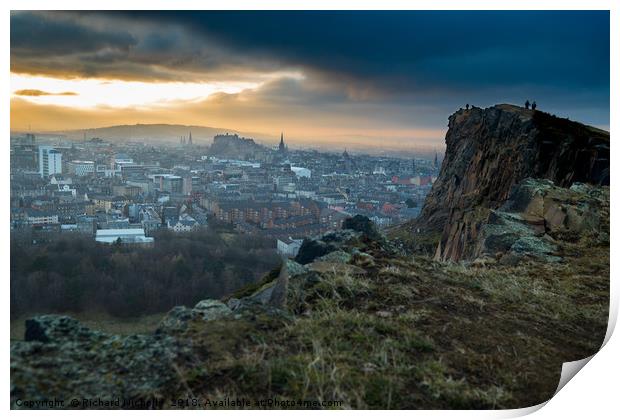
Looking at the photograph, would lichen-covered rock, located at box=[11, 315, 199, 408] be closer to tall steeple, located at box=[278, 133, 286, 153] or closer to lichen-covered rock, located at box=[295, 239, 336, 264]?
lichen-covered rock, located at box=[295, 239, 336, 264]

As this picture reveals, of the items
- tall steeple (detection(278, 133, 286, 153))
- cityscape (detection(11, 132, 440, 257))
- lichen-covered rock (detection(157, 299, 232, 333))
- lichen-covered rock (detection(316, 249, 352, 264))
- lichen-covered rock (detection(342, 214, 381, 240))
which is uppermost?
tall steeple (detection(278, 133, 286, 153))

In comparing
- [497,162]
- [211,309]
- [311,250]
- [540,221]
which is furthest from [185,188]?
[497,162]

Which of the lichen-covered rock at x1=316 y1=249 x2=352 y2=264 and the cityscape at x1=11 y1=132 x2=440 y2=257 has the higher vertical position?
the cityscape at x1=11 y1=132 x2=440 y2=257

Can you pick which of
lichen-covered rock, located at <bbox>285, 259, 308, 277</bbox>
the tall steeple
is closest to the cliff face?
→ the tall steeple

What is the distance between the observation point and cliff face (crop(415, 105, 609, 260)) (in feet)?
42.4

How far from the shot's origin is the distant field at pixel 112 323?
511cm

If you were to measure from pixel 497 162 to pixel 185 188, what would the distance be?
16745 mm

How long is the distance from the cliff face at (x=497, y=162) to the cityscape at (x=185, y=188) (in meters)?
2.81

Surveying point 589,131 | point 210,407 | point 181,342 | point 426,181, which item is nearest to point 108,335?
point 181,342

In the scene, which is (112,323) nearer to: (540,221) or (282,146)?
(282,146)

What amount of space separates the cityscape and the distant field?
1.07 m

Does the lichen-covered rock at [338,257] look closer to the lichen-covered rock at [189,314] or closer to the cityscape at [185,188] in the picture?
the cityscape at [185,188]

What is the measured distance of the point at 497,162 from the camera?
21.1 metres

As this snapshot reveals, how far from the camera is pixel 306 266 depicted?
19.9 ft
